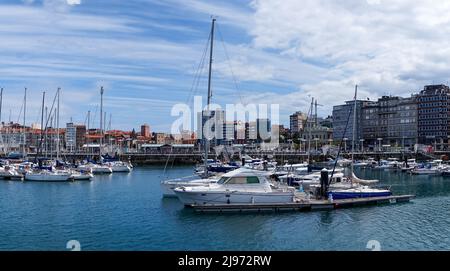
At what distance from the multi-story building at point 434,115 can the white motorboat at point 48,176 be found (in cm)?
5809

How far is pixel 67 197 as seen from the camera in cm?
2164

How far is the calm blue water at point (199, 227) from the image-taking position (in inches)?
420

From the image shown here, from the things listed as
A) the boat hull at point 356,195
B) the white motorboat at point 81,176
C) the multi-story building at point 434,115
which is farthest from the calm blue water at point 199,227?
the multi-story building at point 434,115

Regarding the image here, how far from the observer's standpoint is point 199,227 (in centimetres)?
1362

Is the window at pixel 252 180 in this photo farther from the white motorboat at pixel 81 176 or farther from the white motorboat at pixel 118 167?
the white motorboat at pixel 118 167

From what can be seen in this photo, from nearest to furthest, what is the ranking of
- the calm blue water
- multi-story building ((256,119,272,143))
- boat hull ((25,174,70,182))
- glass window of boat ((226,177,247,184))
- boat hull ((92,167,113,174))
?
multi-story building ((256,119,272,143))
the calm blue water
glass window of boat ((226,177,247,184))
boat hull ((25,174,70,182))
boat hull ((92,167,113,174))

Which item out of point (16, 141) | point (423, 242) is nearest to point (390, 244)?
point (423, 242)

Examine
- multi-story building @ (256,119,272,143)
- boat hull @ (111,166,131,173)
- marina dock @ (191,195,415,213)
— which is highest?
multi-story building @ (256,119,272,143)

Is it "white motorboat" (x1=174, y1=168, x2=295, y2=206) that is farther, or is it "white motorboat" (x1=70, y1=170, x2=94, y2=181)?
"white motorboat" (x1=70, y1=170, x2=94, y2=181)

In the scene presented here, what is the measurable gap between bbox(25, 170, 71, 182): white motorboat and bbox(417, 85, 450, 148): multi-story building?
5809cm

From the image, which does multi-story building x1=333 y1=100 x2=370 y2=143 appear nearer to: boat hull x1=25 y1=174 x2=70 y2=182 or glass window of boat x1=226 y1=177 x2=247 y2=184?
boat hull x1=25 y1=174 x2=70 y2=182

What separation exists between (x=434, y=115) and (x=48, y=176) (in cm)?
6096

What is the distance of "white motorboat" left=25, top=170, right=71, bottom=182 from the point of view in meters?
30.7

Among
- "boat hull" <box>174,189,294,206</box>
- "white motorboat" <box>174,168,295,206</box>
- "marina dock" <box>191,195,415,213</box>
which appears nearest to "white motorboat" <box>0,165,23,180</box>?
"white motorboat" <box>174,168,295,206</box>
